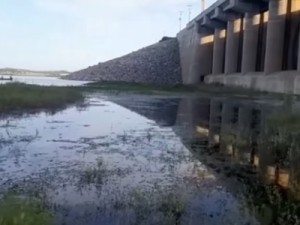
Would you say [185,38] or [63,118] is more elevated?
[185,38]

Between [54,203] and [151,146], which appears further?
[151,146]

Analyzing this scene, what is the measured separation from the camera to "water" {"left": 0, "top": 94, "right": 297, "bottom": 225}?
278 inches

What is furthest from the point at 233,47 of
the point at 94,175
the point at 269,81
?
the point at 94,175

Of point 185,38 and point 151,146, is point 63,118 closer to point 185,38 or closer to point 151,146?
point 151,146

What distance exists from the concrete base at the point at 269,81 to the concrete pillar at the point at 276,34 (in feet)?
4.76

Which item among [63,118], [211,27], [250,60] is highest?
[211,27]

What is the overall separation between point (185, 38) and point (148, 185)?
84.6 metres

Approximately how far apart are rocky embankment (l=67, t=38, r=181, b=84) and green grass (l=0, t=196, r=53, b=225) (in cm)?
7855

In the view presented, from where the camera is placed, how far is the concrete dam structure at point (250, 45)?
155 ft

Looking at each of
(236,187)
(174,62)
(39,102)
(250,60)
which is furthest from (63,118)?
(174,62)

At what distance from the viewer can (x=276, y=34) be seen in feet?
156

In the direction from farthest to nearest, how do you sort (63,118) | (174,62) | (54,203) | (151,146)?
(174,62)
(63,118)
(151,146)
(54,203)

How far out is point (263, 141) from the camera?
13961mm

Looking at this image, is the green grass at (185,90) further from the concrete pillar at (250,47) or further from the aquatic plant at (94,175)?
the aquatic plant at (94,175)
